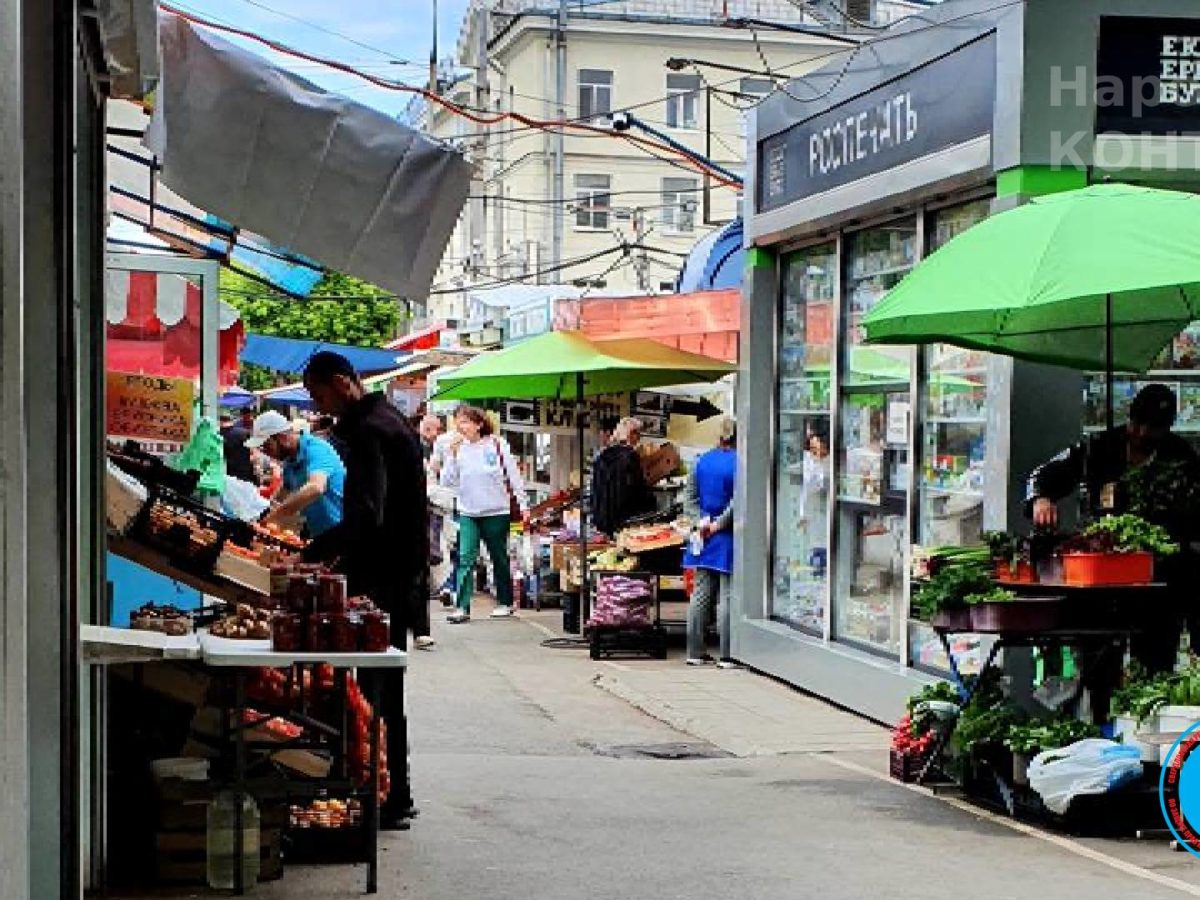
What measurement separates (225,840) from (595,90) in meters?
51.8

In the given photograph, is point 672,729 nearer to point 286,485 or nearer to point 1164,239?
point 286,485

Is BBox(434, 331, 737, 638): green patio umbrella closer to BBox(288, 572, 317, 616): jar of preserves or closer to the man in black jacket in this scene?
the man in black jacket

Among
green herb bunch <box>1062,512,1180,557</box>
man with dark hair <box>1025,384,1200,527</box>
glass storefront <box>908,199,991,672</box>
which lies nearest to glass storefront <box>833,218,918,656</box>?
glass storefront <box>908,199,991,672</box>

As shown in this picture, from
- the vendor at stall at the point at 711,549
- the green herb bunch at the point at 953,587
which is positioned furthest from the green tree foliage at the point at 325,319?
the green herb bunch at the point at 953,587

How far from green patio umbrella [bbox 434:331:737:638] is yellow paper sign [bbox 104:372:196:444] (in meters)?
5.35

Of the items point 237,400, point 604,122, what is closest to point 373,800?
point 237,400

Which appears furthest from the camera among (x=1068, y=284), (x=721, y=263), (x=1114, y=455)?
(x=721, y=263)

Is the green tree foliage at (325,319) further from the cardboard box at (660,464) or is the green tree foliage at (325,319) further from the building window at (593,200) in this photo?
the cardboard box at (660,464)

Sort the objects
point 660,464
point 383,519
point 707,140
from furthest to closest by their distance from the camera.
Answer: point 707,140
point 660,464
point 383,519

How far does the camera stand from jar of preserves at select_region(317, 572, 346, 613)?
6578 millimetres

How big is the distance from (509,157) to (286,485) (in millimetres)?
44936

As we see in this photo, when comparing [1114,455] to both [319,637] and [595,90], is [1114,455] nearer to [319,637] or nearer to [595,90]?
[319,637]

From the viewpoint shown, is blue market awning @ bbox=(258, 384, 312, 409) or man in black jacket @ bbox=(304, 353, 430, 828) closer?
man in black jacket @ bbox=(304, 353, 430, 828)

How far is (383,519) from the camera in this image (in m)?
7.96
